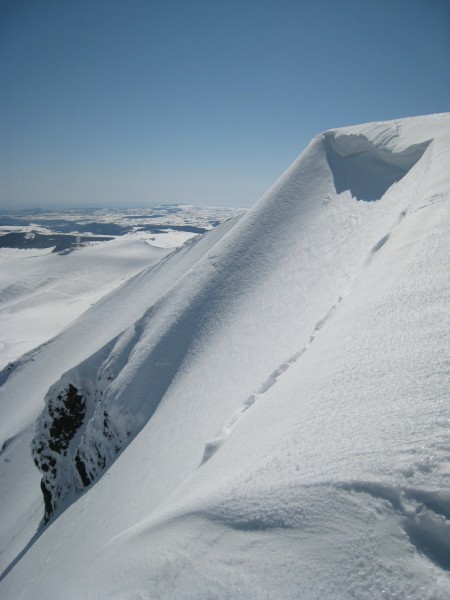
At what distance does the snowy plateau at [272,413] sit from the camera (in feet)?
6.72

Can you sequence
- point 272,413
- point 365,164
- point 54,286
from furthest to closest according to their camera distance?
1. point 54,286
2. point 365,164
3. point 272,413

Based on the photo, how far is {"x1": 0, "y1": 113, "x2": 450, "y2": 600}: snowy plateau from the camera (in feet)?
6.72

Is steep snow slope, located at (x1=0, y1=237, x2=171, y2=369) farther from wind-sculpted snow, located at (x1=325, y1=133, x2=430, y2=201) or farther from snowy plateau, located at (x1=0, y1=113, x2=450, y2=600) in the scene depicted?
wind-sculpted snow, located at (x1=325, y1=133, x2=430, y2=201)

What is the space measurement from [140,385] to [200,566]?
1094 centimetres

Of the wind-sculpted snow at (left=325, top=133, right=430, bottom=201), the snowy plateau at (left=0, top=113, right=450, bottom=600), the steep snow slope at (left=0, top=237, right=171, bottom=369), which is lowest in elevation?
the steep snow slope at (left=0, top=237, right=171, bottom=369)

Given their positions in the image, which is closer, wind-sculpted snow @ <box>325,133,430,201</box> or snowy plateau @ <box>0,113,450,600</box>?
snowy plateau @ <box>0,113,450,600</box>

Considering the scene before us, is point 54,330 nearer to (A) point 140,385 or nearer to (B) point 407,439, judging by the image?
(A) point 140,385

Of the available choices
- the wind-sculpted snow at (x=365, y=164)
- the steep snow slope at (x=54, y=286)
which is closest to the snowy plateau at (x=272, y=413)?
the wind-sculpted snow at (x=365, y=164)

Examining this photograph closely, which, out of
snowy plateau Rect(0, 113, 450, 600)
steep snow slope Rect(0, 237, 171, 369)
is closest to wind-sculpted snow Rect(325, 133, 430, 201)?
snowy plateau Rect(0, 113, 450, 600)

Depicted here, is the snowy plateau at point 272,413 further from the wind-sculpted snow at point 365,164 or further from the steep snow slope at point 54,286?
the steep snow slope at point 54,286

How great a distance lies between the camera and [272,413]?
448 centimetres

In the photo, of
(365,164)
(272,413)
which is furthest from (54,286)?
(272,413)

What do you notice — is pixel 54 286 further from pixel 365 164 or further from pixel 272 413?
pixel 272 413

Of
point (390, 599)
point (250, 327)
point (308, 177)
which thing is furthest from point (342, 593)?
point (308, 177)
